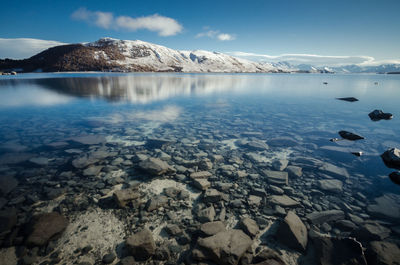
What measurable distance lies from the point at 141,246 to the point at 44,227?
3.01m

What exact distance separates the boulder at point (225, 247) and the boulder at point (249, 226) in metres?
0.37

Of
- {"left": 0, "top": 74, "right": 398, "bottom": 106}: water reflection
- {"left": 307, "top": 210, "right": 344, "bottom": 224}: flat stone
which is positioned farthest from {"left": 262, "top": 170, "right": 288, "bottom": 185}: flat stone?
{"left": 0, "top": 74, "right": 398, "bottom": 106}: water reflection

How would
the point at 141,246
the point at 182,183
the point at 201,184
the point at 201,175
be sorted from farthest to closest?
the point at 201,175, the point at 182,183, the point at 201,184, the point at 141,246

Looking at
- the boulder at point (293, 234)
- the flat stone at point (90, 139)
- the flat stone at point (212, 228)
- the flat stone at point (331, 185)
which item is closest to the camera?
the boulder at point (293, 234)

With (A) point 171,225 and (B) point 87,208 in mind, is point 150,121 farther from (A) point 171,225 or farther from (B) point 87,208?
(A) point 171,225

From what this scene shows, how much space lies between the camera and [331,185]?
826cm

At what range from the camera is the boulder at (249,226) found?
5476 millimetres

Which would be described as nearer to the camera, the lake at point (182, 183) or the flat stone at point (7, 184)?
the lake at point (182, 183)

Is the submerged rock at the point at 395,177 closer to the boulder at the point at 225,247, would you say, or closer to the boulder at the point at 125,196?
the boulder at the point at 225,247

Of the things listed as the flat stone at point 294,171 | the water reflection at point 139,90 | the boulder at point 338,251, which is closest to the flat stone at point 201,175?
the flat stone at point 294,171

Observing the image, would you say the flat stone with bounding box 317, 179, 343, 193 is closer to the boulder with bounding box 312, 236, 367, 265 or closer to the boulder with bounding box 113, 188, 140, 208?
the boulder with bounding box 312, 236, 367, 265

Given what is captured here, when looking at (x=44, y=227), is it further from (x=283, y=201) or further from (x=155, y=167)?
(x=283, y=201)

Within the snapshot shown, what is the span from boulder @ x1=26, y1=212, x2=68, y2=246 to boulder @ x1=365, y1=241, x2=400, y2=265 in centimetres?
831

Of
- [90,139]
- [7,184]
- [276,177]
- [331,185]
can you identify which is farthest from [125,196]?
[331,185]
